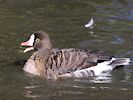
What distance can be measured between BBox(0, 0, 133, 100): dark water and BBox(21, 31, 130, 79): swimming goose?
23 cm

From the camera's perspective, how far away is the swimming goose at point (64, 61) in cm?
1320

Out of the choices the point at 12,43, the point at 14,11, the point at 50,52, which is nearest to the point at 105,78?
the point at 50,52

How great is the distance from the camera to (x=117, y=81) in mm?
12828

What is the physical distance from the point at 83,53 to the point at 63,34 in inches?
108

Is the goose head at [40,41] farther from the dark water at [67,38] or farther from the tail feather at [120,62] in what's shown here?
the tail feather at [120,62]

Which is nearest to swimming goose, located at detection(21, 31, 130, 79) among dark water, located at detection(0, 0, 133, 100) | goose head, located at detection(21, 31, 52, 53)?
goose head, located at detection(21, 31, 52, 53)

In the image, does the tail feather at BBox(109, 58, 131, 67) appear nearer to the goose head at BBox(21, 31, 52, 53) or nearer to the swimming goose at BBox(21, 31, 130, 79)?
the swimming goose at BBox(21, 31, 130, 79)

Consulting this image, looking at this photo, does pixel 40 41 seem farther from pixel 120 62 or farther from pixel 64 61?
pixel 120 62

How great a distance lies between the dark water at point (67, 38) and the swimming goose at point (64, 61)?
23 centimetres

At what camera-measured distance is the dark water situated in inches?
474

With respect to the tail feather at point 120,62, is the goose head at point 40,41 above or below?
above


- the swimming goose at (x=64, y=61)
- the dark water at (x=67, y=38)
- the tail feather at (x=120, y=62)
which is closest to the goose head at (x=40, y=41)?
the swimming goose at (x=64, y=61)

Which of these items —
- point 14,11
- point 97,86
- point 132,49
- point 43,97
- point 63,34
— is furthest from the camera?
point 14,11

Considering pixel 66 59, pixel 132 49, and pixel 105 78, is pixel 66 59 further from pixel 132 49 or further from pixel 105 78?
pixel 132 49
